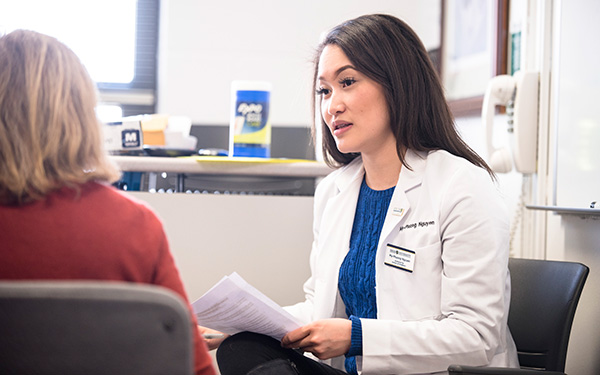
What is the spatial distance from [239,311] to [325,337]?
0.18 m

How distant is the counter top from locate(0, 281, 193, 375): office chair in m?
1.01

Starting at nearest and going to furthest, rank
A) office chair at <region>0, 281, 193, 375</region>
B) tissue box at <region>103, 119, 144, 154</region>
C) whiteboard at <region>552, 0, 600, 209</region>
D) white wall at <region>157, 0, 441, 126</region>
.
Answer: office chair at <region>0, 281, 193, 375</region> → whiteboard at <region>552, 0, 600, 209</region> → tissue box at <region>103, 119, 144, 154</region> → white wall at <region>157, 0, 441, 126</region>

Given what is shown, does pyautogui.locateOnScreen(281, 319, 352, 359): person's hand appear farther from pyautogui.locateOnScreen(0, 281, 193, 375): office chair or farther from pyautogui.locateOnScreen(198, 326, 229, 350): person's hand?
pyautogui.locateOnScreen(0, 281, 193, 375): office chair

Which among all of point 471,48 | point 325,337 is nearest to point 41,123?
point 325,337

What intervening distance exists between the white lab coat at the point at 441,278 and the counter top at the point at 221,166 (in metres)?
0.34

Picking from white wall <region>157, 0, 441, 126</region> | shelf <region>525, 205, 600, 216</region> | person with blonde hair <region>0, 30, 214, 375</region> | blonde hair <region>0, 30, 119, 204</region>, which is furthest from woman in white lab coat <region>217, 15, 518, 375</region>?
white wall <region>157, 0, 441, 126</region>

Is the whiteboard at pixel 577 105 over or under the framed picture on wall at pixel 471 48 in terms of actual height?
under

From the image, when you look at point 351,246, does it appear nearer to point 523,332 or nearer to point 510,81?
point 523,332

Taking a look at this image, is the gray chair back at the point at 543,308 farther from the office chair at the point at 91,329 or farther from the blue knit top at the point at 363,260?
the office chair at the point at 91,329

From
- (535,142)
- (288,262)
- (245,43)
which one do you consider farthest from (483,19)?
(288,262)

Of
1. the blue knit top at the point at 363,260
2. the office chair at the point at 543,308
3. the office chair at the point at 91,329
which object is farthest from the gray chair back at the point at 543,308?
the office chair at the point at 91,329

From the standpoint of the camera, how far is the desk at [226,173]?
65.8 inches

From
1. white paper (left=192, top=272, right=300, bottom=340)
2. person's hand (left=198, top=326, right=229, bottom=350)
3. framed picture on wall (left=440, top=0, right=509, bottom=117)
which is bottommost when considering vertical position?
person's hand (left=198, top=326, right=229, bottom=350)

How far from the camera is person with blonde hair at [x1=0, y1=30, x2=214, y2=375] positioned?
30.5 inches
